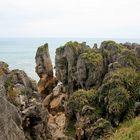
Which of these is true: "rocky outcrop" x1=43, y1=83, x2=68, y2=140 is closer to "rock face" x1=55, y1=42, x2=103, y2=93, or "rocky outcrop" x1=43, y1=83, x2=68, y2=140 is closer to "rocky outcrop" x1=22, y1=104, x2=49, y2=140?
"rock face" x1=55, y1=42, x2=103, y2=93

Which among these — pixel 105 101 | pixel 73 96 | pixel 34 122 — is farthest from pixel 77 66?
pixel 34 122

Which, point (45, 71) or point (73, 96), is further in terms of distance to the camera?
point (45, 71)

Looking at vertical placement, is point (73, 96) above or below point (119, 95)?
below

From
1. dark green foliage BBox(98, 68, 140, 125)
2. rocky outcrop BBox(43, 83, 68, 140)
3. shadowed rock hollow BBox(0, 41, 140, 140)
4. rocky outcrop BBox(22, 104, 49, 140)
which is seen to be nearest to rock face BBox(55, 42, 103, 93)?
shadowed rock hollow BBox(0, 41, 140, 140)

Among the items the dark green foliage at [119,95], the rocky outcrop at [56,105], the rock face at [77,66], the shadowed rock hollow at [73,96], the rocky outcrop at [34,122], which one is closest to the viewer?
the rocky outcrop at [34,122]

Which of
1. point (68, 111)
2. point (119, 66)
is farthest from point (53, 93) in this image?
point (68, 111)

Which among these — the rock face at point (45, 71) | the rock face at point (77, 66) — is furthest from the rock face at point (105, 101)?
the rock face at point (45, 71)

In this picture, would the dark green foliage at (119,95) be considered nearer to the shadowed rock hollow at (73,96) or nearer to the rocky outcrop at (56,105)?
the shadowed rock hollow at (73,96)

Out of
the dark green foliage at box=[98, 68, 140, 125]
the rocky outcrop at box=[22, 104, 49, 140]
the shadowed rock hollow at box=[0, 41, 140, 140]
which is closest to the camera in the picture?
the rocky outcrop at box=[22, 104, 49, 140]

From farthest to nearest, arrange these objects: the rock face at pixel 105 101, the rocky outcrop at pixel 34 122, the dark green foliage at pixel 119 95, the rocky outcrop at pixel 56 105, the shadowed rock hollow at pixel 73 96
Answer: the rocky outcrop at pixel 56 105
the dark green foliage at pixel 119 95
the rock face at pixel 105 101
the shadowed rock hollow at pixel 73 96
the rocky outcrop at pixel 34 122

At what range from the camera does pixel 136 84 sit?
3797cm

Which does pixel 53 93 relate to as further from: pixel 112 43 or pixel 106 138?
pixel 106 138

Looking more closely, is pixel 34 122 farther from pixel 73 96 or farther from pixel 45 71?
pixel 45 71

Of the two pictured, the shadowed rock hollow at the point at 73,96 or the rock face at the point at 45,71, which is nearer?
the shadowed rock hollow at the point at 73,96
